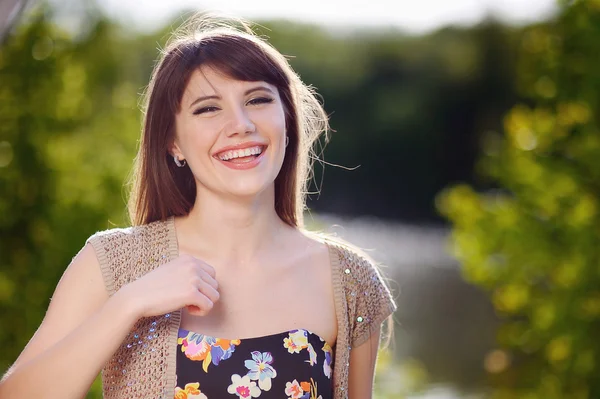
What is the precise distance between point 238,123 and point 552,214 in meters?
3.44

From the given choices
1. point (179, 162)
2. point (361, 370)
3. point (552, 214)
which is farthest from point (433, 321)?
point (179, 162)

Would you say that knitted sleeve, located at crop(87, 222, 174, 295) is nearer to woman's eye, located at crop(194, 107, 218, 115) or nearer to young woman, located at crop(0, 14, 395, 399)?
young woman, located at crop(0, 14, 395, 399)

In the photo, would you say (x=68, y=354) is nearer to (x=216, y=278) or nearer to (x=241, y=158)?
(x=216, y=278)

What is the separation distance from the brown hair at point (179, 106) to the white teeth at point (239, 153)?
135 millimetres

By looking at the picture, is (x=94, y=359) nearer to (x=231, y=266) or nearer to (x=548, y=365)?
(x=231, y=266)

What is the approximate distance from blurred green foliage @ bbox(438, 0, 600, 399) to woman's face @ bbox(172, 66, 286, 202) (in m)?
3.20

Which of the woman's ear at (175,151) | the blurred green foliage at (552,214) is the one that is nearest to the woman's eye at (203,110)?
the woman's ear at (175,151)

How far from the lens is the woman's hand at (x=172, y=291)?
5.31ft

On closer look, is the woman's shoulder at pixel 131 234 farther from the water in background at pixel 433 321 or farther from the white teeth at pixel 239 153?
the water in background at pixel 433 321

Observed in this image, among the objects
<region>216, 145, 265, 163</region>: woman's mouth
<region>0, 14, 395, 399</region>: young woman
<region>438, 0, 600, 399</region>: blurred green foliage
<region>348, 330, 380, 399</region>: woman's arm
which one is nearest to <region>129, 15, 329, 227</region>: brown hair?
<region>0, 14, 395, 399</region>: young woman

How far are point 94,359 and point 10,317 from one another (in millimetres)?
3294

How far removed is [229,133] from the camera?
1.78 metres

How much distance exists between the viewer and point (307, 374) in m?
1.79

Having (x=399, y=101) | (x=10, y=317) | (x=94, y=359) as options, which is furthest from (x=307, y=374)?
(x=399, y=101)
